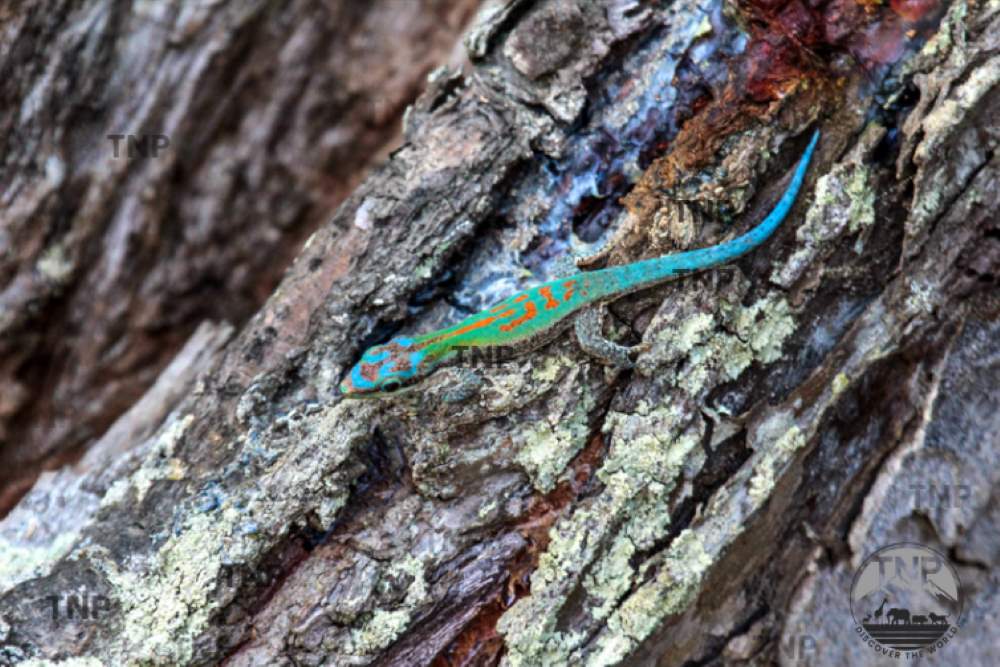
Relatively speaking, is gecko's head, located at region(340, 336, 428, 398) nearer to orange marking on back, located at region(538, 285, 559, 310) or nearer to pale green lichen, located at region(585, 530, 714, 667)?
orange marking on back, located at region(538, 285, 559, 310)

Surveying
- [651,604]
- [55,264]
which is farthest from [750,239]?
[55,264]

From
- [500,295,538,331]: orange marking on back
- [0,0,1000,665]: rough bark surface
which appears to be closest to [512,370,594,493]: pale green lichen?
[0,0,1000,665]: rough bark surface

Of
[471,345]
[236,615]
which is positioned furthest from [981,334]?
[236,615]

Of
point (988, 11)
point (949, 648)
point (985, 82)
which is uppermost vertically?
point (988, 11)

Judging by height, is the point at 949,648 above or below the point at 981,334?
below

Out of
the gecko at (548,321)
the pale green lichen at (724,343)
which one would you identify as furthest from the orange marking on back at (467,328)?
the pale green lichen at (724,343)

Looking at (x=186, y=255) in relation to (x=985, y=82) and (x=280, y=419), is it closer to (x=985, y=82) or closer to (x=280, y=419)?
(x=280, y=419)

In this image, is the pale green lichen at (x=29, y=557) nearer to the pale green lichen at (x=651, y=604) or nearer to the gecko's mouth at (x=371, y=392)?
the gecko's mouth at (x=371, y=392)
